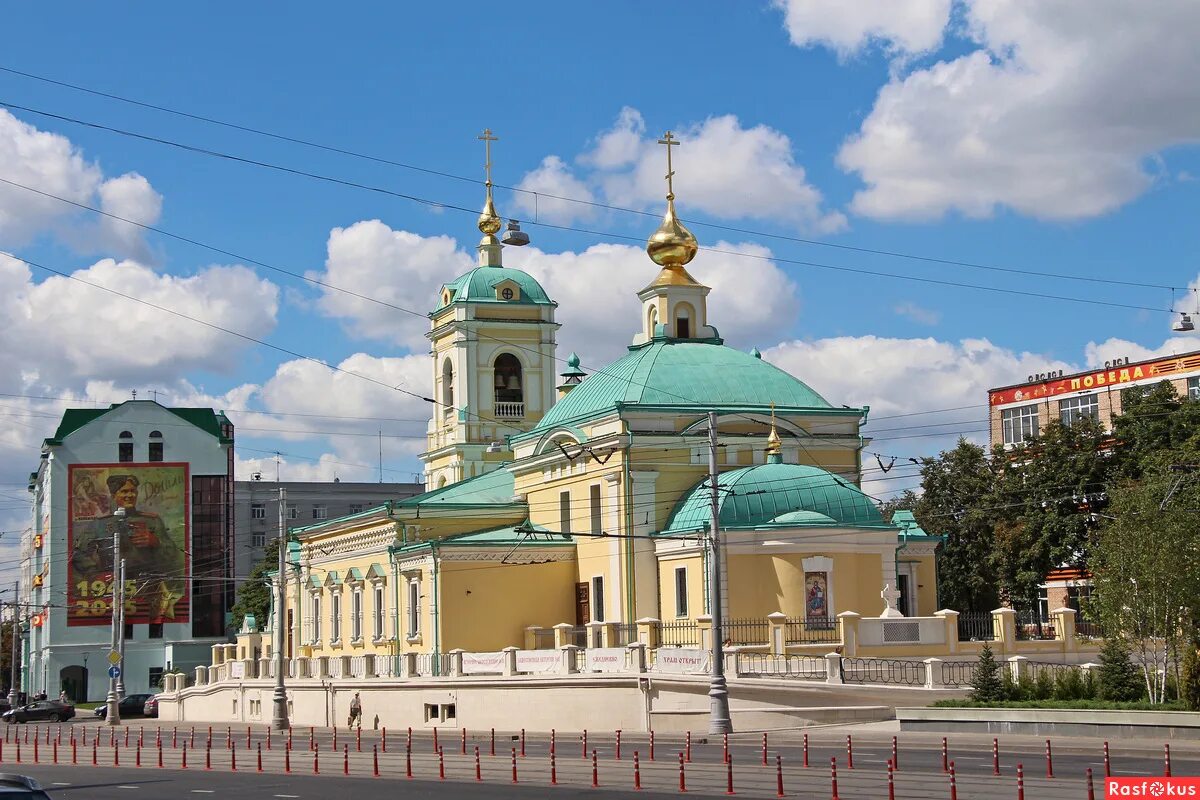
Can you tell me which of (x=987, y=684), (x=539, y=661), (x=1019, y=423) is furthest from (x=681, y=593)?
(x=1019, y=423)

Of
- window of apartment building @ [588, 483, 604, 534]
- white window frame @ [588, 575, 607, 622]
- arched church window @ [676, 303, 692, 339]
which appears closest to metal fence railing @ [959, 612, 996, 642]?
white window frame @ [588, 575, 607, 622]

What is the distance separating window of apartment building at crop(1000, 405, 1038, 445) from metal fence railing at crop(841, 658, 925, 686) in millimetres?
48572

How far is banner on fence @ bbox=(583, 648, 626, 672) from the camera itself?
4444 centimetres

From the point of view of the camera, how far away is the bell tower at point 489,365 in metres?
73.2

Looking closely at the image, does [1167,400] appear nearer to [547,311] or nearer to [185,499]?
[547,311]

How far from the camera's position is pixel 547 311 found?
74438 millimetres

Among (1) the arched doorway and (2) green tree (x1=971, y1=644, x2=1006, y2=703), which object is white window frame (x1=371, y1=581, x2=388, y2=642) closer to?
(2) green tree (x1=971, y1=644, x2=1006, y2=703)

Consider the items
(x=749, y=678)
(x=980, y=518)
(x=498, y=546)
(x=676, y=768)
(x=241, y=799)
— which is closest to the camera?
(x=241, y=799)

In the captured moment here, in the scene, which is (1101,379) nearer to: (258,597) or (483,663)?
(483,663)

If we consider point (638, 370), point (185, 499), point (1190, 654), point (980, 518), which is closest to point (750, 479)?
point (638, 370)

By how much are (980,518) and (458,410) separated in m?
22.6

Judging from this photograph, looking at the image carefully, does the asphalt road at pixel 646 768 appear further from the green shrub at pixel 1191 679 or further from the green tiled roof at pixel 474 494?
the green tiled roof at pixel 474 494

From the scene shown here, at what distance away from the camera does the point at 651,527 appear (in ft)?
177

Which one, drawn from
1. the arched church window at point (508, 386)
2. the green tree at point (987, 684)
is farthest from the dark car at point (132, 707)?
the green tree at point (987, 684)
